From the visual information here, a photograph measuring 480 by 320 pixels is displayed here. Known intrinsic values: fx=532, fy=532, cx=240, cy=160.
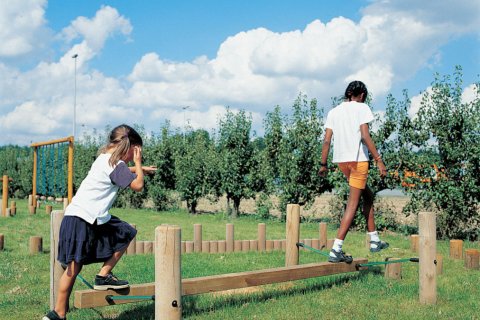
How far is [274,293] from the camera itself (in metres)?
6.21

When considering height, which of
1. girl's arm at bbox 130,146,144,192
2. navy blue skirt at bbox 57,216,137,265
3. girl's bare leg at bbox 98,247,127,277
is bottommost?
girl's bare leg at bbox 98,247,127,277

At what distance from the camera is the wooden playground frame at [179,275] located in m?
3.98

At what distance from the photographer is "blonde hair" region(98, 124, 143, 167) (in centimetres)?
465

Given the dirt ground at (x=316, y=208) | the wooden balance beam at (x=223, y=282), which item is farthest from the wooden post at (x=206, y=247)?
the dirt ground at (x=316, y=208)

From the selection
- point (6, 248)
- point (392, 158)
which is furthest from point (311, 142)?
point (6, 248)

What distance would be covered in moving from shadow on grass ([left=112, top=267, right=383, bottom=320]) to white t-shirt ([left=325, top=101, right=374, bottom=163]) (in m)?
1.65

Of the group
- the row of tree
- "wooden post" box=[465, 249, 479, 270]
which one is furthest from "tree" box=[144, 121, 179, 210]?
"wooden post" box=[465, 249, 479, 270]

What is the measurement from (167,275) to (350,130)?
2.96 m

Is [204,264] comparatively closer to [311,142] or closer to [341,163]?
[341,163]

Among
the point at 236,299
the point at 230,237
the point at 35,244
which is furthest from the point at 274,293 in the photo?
the point at 35,244

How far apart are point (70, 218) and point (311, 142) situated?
11171 mm

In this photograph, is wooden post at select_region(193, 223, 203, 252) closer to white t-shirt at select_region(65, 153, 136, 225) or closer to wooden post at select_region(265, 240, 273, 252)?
wooden post at select_region(265, 240, 273, 252)

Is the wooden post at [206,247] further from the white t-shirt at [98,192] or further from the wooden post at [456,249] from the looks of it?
the white t-shirt at [98,192]

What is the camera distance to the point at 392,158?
508 inches
